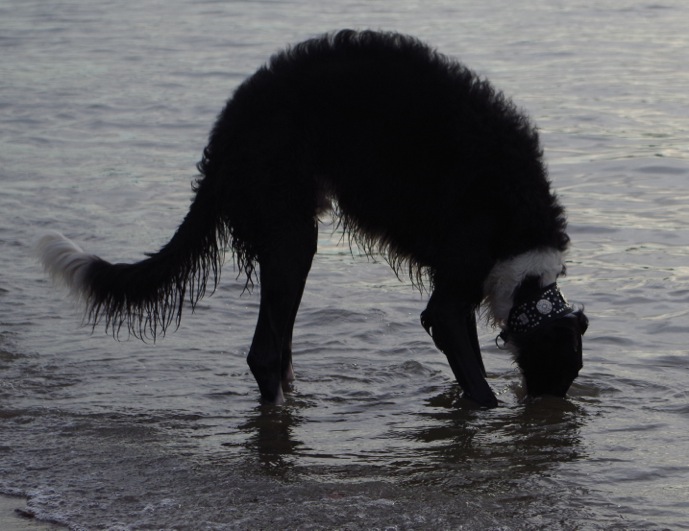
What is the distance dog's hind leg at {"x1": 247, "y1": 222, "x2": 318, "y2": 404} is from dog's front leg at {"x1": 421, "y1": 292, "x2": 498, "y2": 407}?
0.59 m

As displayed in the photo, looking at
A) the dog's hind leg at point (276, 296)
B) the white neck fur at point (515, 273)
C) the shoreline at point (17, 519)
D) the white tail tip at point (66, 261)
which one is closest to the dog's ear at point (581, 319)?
the white neck fur at point (515, 273)

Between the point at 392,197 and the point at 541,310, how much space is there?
2.53 ft

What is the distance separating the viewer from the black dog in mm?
4891

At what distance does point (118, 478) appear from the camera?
14.1ft

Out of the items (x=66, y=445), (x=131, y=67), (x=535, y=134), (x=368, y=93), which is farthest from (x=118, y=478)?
(x=131, y=67)

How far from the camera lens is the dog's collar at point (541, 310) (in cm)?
496

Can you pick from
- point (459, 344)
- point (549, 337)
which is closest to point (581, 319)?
point (549, 337)

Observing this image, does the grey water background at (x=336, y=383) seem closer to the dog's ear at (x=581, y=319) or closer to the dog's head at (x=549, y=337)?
Answer: the dog's head at (x=549, y=337)

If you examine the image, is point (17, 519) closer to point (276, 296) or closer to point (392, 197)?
point (276, 296)

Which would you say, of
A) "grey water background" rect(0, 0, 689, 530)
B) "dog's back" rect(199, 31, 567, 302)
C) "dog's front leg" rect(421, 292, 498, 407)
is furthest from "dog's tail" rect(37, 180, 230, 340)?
"dog's front leg" rect(421, 292, 498, 407)

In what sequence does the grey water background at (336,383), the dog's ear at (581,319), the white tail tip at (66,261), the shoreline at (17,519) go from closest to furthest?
1. the shoreline at (17,519)
2. the grey water background at (336,383)
3. the dog's ear at (581,319)
4. the white tail tip at (66,261)

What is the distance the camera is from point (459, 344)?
5.05 metres

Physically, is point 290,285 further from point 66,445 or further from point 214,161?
point 66,445

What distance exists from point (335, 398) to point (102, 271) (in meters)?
1.15
